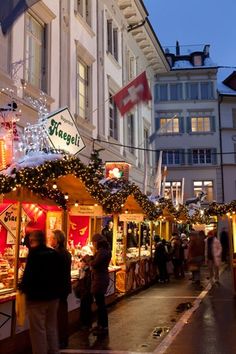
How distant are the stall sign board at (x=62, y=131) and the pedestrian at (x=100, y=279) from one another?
3.36 meters

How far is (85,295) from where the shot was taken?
9930mm

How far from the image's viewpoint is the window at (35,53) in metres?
14.4

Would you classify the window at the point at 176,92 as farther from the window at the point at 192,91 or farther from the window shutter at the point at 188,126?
the window shutter at the point at 188,126

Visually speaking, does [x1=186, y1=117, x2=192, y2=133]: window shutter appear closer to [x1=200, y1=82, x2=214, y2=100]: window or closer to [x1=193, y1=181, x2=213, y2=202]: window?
[x1=200, y1=82, x2=214, y2=100]: window

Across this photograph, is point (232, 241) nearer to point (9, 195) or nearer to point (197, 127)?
point (9, 195)

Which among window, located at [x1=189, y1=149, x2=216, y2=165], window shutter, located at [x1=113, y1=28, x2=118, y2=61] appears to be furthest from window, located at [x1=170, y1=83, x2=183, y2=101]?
window shutter, located at [x1=113, y1=28, x2=118, y2=61]

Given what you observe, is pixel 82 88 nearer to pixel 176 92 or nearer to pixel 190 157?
pixel 190 157

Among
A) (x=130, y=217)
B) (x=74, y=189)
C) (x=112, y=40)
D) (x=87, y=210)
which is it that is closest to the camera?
(x=74, y=189)

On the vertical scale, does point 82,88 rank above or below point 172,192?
above

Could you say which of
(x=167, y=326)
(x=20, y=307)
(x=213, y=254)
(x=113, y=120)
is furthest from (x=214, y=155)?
(x=20, y=307)

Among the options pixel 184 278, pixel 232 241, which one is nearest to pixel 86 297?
pixel 232 241

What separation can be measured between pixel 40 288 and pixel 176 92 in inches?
1427

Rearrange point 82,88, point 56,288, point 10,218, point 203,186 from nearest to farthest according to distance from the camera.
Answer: point 56,288 < point 10,218 < point 82,88 < point 203,186

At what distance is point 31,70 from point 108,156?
7.35 meters
